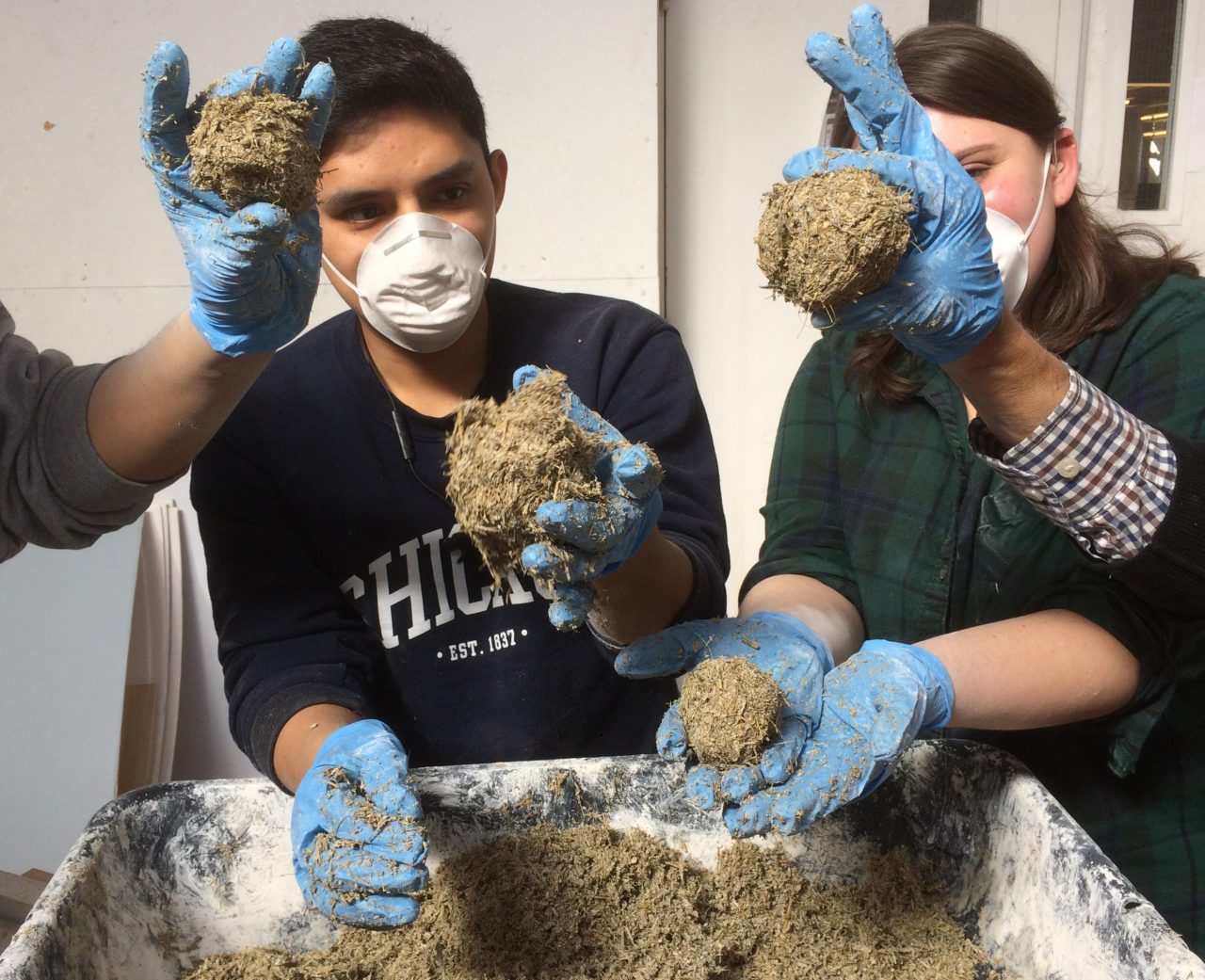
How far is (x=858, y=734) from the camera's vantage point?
2.99 feet

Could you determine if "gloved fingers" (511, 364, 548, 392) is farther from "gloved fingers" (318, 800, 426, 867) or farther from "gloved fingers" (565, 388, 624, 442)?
"gloved fingers" (318, 800, 426, 867)

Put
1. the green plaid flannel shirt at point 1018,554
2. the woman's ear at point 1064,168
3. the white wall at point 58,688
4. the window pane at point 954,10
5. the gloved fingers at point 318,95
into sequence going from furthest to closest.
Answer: the window pane at point 954,10, the white wall at point 58,688, the woman's ear at point 1064,168, the green plaid flannel shirt at point 1018,554, the gloved fingers at point 318,95

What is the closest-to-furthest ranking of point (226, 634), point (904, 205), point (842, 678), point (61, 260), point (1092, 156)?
point (904, 205)
point (842, 678)
point (226, 634)
point (61, 260)
point (1092, 156)

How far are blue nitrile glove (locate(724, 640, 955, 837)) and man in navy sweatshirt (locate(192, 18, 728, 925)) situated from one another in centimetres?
23

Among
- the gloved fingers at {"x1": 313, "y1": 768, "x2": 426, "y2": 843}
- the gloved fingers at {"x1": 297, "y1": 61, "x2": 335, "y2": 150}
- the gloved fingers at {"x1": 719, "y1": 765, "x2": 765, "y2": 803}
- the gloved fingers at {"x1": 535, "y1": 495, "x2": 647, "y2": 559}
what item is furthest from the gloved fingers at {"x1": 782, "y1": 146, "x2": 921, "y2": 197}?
the gloved fingers at {"x1": 313, "y1": 768, "x2": 426, "y2": 843}

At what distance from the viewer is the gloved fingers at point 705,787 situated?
894 millimetres

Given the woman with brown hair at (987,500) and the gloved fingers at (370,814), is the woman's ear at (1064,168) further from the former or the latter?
the gloved fingers at (370,814)

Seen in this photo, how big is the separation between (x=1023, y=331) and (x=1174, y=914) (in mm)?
696

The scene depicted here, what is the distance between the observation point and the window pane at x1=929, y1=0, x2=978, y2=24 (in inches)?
88.6

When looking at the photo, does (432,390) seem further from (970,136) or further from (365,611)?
(970,136)

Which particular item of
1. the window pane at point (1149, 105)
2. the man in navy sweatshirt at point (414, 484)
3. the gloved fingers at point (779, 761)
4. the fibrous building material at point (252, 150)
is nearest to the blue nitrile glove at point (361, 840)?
the man in navy sweatshirt at point (414, 484)

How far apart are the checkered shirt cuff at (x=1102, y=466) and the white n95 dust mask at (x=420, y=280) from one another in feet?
2.23

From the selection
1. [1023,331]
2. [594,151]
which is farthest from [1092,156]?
[1023,331]

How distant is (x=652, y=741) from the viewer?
1327 millimetres
